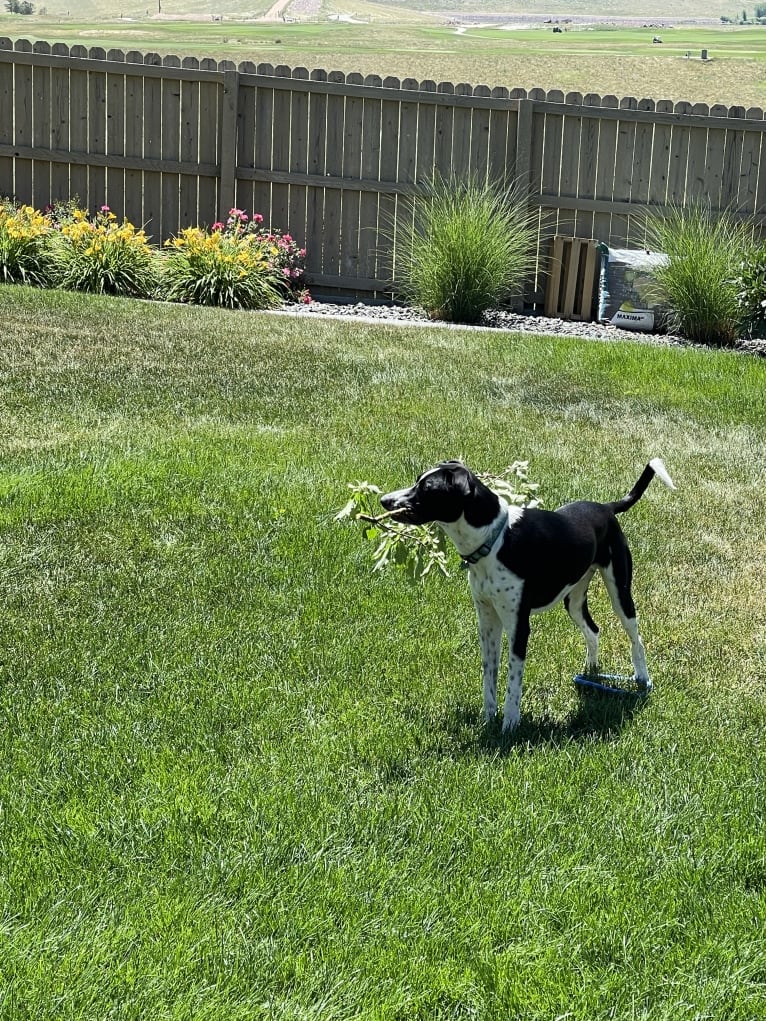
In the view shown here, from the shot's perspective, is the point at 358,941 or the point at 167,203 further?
the point at 167,203

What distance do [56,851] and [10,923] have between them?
32 centimetres

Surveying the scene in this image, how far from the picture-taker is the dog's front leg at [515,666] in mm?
4125

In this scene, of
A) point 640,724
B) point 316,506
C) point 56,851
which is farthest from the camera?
point 316,506

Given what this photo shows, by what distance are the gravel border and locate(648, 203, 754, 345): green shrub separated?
0.18 m

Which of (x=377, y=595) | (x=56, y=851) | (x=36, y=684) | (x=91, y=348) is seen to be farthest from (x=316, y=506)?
(x=91, y=348)

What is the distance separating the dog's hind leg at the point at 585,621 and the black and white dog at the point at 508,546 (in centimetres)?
18

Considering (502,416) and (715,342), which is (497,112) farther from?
(502,416)

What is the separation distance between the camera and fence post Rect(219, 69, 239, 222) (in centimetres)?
1380

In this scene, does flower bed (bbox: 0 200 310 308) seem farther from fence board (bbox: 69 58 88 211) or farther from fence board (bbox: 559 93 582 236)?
fence board (bbox: 559 93 582 236)

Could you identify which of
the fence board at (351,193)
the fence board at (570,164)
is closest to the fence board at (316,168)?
the fence board at (351,193)

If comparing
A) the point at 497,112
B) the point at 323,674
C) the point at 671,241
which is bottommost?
the point at 323,674

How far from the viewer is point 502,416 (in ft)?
27.4

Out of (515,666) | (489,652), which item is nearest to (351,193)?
(489,652)

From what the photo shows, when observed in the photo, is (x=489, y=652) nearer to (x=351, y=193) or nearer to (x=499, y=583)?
(x=499, y=583)
